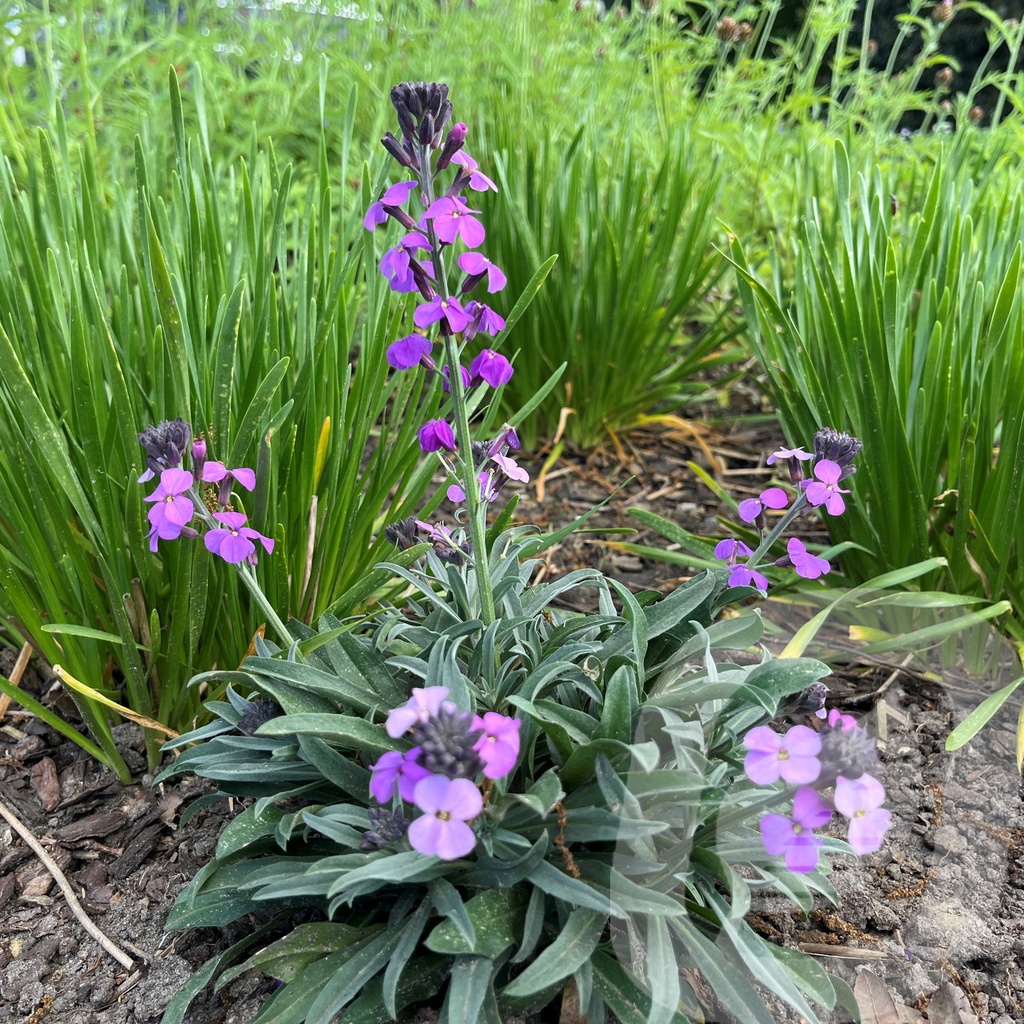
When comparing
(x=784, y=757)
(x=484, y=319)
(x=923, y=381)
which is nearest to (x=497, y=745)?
A: (x=784, y=757)

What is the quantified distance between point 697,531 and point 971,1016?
1.33 m

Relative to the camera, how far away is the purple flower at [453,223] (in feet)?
3.04

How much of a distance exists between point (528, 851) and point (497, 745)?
198 mm

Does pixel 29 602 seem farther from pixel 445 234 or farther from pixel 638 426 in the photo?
pixel 638 426

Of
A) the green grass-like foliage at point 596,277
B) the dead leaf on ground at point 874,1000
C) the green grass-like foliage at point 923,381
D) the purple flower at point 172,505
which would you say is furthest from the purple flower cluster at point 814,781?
the green grass-like foliage at point 596,277

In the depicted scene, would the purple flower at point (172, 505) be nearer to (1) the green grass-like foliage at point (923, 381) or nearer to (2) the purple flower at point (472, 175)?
(2) the purple flower at point (472, 175)

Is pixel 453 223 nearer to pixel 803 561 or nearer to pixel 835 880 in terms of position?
pixel 803 561

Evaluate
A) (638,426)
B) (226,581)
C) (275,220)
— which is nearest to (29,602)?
(226,581)

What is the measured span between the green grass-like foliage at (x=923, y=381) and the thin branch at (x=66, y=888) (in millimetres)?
1500

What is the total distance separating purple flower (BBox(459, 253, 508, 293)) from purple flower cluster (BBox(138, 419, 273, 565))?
387 millimetres

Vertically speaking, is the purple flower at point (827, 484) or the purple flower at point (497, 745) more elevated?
the purple flower at point (827, 484)

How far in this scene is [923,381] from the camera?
165cm

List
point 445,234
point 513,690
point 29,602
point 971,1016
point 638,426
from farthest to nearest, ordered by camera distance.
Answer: point 638,426 → point 29,602 → point 513,690 → point 971,1016 → point 445,234

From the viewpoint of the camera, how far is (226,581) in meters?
1.40
